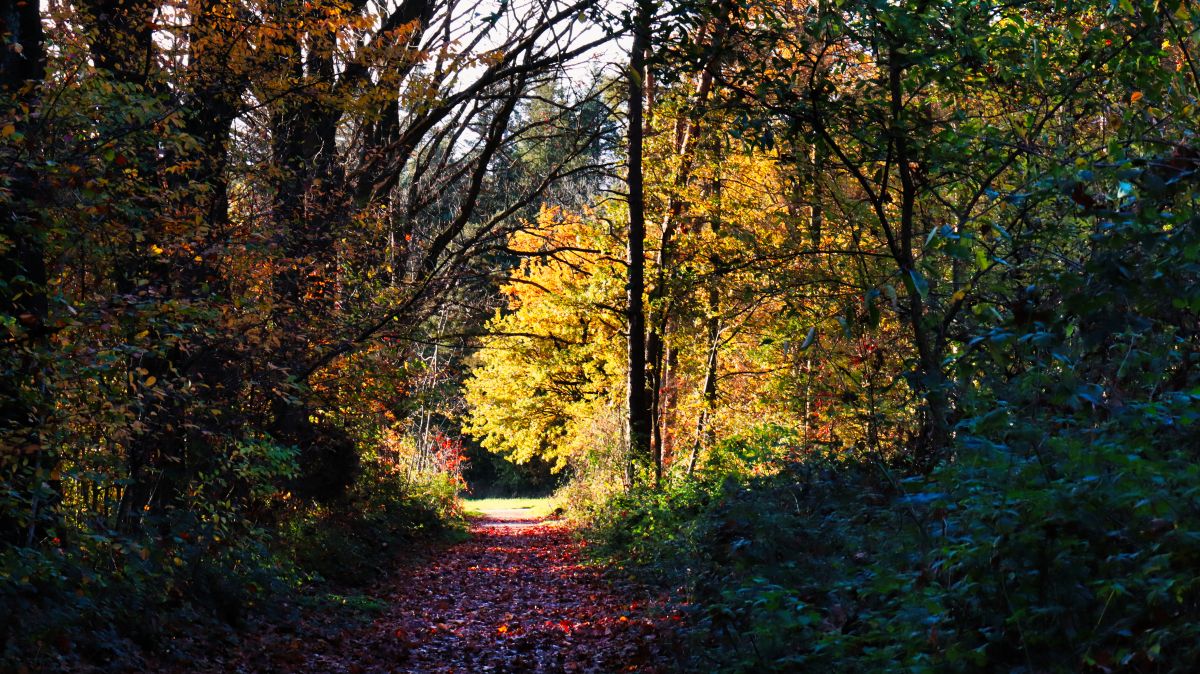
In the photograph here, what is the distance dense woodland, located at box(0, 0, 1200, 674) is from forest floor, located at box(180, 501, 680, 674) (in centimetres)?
59

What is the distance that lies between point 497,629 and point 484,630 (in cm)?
14

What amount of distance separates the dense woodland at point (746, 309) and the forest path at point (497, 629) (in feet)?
2.19

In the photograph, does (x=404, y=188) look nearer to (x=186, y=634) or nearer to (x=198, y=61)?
(x=198, y=61)

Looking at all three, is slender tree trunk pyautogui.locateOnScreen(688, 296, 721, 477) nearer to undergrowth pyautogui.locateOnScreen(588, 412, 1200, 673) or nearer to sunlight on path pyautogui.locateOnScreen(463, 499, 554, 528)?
sunlight on path pyautogui.locateOnScreen(463, 499, 554, 528)

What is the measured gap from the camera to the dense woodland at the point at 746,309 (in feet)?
13.1

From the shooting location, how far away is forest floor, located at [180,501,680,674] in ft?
25.9

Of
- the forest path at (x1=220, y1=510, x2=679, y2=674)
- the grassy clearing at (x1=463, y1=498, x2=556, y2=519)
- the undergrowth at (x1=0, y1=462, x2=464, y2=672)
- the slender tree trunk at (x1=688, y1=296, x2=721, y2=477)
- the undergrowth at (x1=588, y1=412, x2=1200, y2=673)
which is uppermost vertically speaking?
the slender tree trunk at (x1=688, y1=296, x2=721, y2=477)

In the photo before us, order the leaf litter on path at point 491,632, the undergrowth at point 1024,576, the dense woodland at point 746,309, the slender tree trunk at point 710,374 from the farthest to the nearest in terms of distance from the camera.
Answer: the slender tree trunk at point 710,374 → the leaf litter on path at point 491,632 → the dense woodland at point 746,309 → the undergrowth at point 1024,576

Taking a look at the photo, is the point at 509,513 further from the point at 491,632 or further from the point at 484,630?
the point at 491,632

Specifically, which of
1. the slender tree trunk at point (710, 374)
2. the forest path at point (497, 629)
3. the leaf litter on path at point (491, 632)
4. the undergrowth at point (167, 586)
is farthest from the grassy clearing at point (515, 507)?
the undergrowth at point (167, 586)

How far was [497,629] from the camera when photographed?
10070mm

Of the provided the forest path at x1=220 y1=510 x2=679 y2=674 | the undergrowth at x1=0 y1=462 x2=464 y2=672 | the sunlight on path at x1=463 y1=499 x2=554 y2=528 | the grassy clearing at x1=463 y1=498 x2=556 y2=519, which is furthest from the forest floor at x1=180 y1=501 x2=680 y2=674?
the grassy clearing at x1=463 y1=498 x2=556 y2=519

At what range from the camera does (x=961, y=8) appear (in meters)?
6.62

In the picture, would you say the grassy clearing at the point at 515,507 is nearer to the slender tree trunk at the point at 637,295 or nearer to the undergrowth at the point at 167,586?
the slender tree trunk at the point at 637,295
